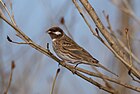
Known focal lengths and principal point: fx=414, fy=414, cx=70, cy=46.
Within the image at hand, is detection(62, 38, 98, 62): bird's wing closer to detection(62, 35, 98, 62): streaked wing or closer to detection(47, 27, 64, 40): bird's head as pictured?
detection(62, 35, 98, 62): streaked wing

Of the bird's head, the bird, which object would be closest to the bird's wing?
the bird

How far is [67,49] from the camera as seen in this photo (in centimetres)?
318

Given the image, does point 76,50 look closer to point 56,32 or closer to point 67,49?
point 67,49

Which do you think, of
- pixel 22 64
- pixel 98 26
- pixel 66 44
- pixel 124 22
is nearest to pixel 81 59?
pixel 66 44

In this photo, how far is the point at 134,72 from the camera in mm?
2145

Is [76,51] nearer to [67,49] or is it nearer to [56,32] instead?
[67,49]

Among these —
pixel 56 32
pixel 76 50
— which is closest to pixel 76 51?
pixel 76 50

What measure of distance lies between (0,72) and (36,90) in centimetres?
115

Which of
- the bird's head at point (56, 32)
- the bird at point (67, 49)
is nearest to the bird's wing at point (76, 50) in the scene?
the bird at point (67, 49)

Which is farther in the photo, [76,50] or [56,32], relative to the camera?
[56,32]

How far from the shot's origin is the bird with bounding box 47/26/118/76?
9.57 ft

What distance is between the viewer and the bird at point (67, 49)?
292 cm

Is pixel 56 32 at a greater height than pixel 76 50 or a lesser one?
greater

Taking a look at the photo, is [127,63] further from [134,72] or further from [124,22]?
[124,22]
